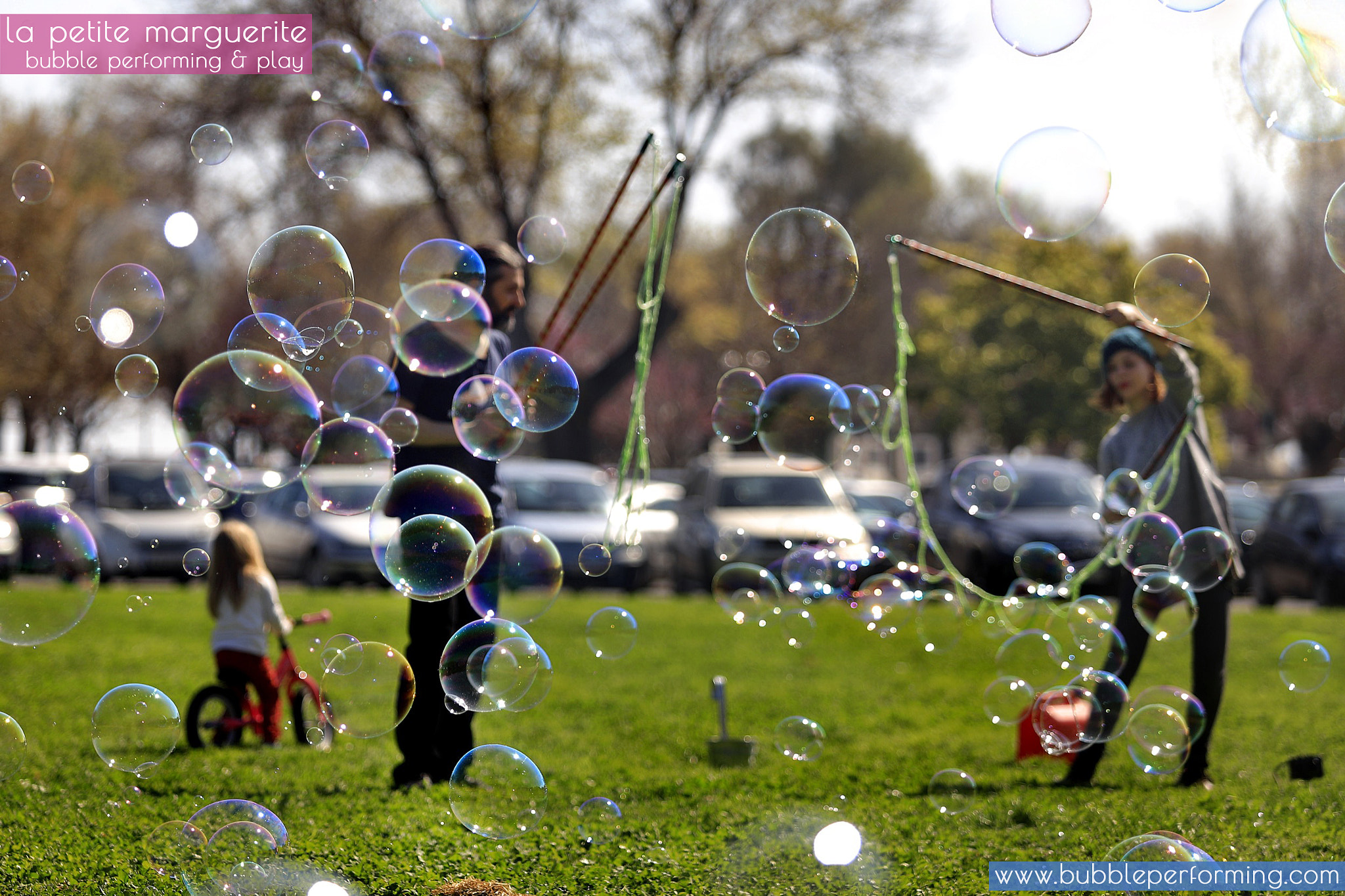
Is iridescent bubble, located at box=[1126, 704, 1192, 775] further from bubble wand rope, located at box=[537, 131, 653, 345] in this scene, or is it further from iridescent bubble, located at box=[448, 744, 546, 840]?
bubble wand rope, located at box=[537, 131, 653, 345]

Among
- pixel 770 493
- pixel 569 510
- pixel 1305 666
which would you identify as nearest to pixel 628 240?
pixel 1305 666

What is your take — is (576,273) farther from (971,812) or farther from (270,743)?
(270,743)

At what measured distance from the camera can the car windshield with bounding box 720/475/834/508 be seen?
38.5 feet

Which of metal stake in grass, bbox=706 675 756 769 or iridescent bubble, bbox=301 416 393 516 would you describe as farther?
metal stake in grass, bbox=706 675 756 769

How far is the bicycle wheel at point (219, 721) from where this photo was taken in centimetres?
508

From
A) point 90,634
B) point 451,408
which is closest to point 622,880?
→ point 451,408

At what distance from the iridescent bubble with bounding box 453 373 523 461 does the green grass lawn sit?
3.95 feet

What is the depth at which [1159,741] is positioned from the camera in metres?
3.94

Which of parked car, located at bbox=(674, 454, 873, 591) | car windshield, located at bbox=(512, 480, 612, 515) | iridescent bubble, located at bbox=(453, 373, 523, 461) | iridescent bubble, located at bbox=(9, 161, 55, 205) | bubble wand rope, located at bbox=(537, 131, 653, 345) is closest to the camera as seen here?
bubble wand rope, located at bbox=(537, 131, 653, 345)

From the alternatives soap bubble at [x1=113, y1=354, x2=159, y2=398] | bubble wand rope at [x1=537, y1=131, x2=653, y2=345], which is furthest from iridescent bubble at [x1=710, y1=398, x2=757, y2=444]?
soap bubble at [x1=113, y1=354, x2=159, y2=398]

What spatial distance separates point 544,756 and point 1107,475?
256 cm

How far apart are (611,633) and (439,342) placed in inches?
50.0

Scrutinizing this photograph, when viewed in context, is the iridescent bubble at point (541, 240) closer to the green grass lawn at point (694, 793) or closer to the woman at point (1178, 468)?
the green grass lawn at point (694, 793)

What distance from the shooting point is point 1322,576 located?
11.0 metres
